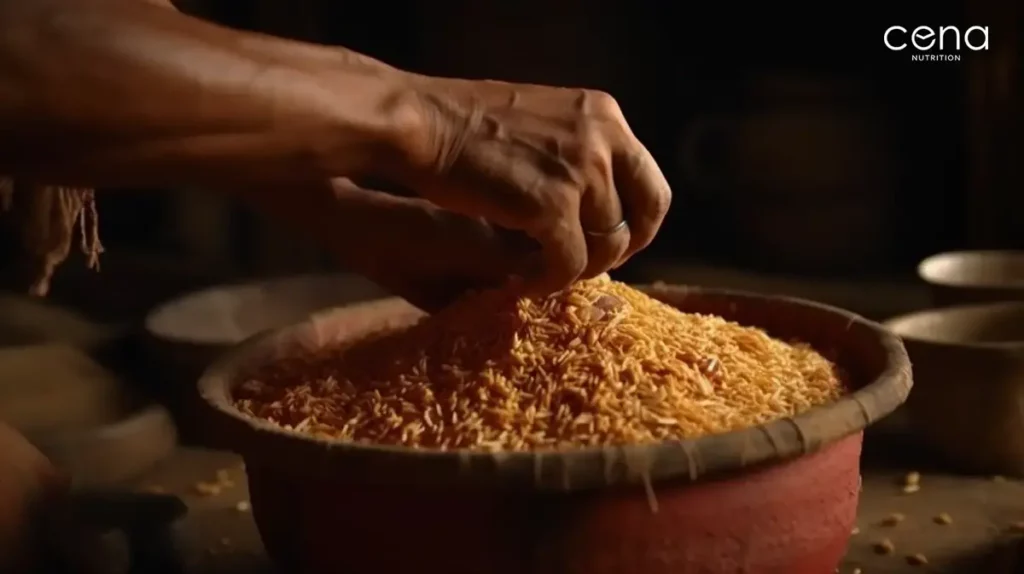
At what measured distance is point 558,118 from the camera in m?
0.82

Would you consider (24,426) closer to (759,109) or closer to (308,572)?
(308,572)

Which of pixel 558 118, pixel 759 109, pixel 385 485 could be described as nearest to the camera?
pixel 385 485

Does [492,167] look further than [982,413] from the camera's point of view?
No

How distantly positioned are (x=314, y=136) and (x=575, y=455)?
0.24 meters

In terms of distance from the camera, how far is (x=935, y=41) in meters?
1.88

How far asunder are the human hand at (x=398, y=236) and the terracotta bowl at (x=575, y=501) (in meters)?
0.23

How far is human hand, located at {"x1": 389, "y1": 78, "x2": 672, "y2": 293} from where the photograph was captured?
0.79 metres

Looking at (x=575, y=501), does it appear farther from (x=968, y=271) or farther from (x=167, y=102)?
(x=968, y=271)

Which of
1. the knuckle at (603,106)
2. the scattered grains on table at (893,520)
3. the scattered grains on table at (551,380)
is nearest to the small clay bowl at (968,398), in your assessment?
the scattered grains on table at (893,520)

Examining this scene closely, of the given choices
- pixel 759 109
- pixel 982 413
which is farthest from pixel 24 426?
pixel 759 109

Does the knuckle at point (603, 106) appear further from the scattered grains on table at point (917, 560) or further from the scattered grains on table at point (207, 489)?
the scattered grains on table at point (207, 489)

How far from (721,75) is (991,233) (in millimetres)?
537

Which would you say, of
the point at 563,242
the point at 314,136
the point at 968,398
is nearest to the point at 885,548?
the point at 968,398

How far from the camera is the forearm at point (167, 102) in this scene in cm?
66
